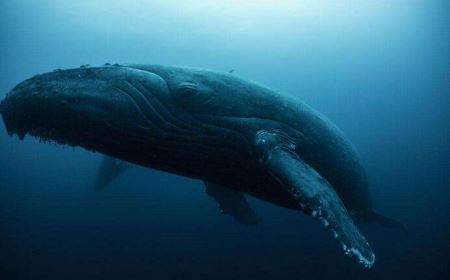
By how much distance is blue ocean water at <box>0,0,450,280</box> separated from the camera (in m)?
27.7

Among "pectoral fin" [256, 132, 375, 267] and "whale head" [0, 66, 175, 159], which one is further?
"whale head" [0, 66, 175, 159]

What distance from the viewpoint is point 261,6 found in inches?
1665

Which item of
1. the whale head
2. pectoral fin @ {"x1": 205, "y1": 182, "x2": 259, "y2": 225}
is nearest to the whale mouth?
the whale head

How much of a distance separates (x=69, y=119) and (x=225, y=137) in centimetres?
219

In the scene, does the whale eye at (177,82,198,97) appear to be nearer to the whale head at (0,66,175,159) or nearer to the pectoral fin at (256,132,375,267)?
the whale head at (0,66,175,159)

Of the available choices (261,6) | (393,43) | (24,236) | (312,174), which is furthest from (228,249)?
(393,43)

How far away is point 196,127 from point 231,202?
4.01 metres

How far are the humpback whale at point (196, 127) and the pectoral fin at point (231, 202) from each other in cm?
226

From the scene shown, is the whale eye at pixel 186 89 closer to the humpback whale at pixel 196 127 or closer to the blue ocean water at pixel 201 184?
the humpback whale at pixel 196 127

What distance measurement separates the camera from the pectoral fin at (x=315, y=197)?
416 centimetres

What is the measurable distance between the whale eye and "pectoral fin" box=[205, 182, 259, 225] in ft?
11.7

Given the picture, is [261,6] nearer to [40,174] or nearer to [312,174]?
[40,174]

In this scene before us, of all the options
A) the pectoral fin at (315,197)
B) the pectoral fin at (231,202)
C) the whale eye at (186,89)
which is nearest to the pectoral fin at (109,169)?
the pectoral fin at (231,202)

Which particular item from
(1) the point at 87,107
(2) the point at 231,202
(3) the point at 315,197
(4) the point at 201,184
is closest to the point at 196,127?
(1) the point at 87,107
